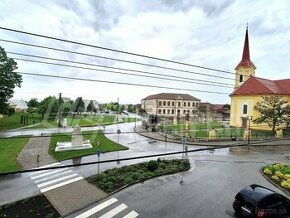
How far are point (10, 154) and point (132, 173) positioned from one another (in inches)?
563

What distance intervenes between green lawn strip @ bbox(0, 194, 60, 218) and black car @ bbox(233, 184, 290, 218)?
939 centimetres

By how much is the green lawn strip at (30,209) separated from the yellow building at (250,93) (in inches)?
1789

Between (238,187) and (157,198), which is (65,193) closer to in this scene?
(157,198)

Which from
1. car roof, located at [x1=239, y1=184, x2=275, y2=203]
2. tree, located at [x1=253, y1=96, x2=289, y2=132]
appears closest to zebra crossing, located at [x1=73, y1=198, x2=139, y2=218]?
car roof, located at [x1=239, y1=184, x2=275, y2=203]

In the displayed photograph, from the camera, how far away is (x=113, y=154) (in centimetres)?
2703

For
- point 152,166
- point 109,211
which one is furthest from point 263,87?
point 109,211

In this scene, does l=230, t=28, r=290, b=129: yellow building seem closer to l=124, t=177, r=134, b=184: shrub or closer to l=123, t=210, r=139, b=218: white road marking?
l=124, t=177, r=134, b=184: shrub

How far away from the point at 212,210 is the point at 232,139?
26066 millimetres

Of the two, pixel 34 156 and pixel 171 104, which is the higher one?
pixel 171 104

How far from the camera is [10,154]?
24953 mm

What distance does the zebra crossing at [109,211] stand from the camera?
41.2ft

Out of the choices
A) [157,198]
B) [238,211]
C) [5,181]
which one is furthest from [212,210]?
[5,181]

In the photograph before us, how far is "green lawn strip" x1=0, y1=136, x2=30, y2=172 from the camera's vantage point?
20.4m

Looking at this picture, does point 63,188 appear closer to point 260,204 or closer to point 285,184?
point 260,204
